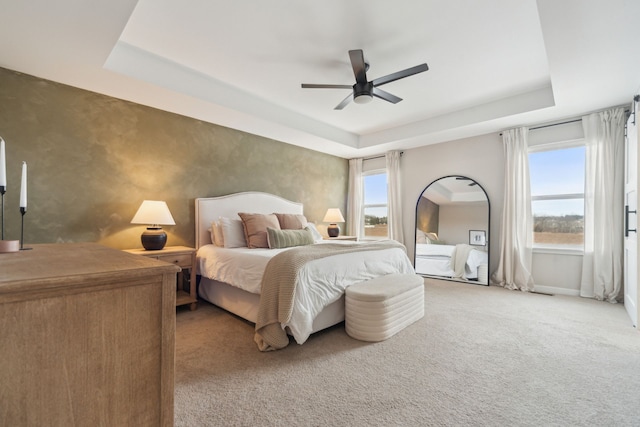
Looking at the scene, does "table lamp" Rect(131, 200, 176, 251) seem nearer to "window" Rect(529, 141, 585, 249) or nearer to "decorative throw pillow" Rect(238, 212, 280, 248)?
"decorative throw pillow" Rect(238, 212, 280, 248)

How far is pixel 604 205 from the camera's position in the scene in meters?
3.61

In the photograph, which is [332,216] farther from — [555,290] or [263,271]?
[555,290]

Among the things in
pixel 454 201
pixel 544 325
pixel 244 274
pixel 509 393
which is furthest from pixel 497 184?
pixel 244 274

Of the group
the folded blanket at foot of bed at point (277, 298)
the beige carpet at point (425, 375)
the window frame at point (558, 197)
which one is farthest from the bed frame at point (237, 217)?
the window frame at point (558, 197)

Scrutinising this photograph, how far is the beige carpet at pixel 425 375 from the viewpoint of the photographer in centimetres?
153

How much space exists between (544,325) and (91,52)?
4804mm

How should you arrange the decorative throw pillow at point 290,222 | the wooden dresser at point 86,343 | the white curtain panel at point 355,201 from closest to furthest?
the wooden dresser at point 86,343 → the decorative throw pillow at point 290,222 → the white curtain panel at point 355,201

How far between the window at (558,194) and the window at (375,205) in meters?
2.52

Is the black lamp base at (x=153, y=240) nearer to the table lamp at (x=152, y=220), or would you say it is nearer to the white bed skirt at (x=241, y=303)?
the table lamp at (x=152, y=220)

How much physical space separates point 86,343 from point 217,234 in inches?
119

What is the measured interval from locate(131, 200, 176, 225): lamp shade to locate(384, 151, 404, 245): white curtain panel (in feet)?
12.9

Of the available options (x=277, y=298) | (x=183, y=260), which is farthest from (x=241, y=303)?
(x=183, y=260)

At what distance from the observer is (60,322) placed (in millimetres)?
663

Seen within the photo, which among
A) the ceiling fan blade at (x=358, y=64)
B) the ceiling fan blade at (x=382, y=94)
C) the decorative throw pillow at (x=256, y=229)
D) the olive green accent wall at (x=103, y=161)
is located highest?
the ceiling fan blade at (x=358, y=64)
